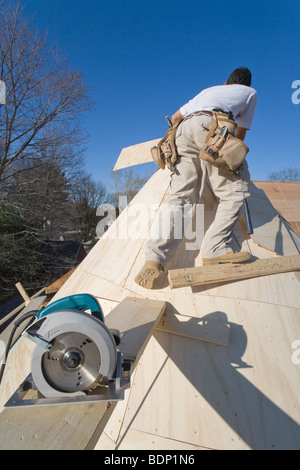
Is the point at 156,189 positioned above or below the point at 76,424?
above

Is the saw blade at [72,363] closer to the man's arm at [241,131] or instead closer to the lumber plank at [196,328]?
the lumber plank at [196,328]

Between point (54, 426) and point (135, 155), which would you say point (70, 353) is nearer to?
point (54, 426)

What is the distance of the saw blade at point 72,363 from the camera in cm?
93

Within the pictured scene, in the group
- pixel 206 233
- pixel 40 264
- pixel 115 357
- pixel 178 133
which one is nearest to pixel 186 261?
pixel 206 233

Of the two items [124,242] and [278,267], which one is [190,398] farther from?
[124,242]

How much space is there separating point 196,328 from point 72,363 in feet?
3.53

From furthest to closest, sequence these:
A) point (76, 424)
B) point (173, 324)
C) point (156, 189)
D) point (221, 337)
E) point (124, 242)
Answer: point (156, 189) → point (124, 242) → point (173, 324) → point (221, 337) → point (76, 424)

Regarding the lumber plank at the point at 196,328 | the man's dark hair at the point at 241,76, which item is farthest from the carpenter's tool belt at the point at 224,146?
the lumber plank at the point at 196,328

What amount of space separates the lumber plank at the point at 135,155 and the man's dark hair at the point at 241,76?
148 centimetres

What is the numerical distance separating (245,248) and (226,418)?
1.48 meters

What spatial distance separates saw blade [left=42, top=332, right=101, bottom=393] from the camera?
3.06ft

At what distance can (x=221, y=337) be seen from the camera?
1691 millimetres

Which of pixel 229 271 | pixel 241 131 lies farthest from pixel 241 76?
pixel 229 271
